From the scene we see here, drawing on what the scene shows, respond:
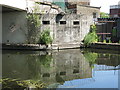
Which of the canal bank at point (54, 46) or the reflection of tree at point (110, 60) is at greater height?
the canal bank at point (54, 46)

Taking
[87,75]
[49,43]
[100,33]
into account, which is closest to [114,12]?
[100,33]

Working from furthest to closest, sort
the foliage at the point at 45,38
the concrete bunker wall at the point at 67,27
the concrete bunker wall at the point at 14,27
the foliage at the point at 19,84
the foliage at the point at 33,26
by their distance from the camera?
1. the concrete bunker wall at the point at 14,27
2. the concrete bunker wall at the point at 67,27
3. the foliage at the point at 33,26
4. the foliage at the point at 45,38
5. the foliage at the point at 19,84

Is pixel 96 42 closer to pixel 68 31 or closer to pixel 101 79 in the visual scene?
pixel 68 31

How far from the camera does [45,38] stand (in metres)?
18.2

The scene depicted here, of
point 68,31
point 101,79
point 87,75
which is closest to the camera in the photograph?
point 101,79

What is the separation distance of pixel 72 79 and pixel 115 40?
12.9 m

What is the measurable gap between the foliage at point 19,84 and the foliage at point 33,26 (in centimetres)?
1107

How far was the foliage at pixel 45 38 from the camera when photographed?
716 inches

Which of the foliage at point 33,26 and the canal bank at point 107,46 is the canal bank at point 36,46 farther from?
the canal bank at point 107,46

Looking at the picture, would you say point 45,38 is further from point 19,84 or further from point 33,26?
point 19,84

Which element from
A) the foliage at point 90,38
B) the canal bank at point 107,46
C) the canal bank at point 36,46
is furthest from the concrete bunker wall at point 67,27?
the canal bank at point 107,46

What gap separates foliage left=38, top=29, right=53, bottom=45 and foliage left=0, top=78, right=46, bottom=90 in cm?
1025

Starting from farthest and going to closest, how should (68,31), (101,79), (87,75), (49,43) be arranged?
(68,31) → (49,43) → (87,75) → (101,79)

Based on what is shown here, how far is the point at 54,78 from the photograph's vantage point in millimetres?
8500
